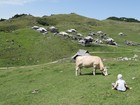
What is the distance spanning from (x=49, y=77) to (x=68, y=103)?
13.3m

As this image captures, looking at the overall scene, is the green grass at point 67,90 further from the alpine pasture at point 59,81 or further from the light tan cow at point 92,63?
the light tan cow at point 92,63

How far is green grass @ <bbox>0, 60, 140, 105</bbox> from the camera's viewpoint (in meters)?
25.8

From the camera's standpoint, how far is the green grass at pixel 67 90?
2584 centimetres

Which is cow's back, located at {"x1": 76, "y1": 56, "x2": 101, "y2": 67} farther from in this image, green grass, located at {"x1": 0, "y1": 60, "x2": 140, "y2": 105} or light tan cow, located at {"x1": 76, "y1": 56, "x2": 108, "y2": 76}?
green grass, located at {"x1": 0, "y1": 60, "x2": 140, "y2": 105}

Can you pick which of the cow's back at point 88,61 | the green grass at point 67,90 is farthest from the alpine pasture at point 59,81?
the cow's back at point 88,61

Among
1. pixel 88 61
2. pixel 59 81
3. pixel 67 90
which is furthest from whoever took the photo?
pixel 88 61

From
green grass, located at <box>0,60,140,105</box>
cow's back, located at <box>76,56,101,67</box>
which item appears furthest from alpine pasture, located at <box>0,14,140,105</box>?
cow's back, located at <box>76,56,101,67</box>

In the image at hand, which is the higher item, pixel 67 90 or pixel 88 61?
pixel 88 61

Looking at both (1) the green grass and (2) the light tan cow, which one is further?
(2) the light tan cow

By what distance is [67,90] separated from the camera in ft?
99.0

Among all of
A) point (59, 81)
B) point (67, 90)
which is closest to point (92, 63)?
point (59, 81)

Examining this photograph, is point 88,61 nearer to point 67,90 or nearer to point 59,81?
point 59,81

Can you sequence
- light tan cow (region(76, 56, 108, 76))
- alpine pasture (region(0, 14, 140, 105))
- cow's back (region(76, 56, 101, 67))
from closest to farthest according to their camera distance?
alpine pasture (region(0, 14, 140, 105)) → light tan cow (region(76, 56, 108, 76)) → cow's back (region(76, 56, 101, 67))

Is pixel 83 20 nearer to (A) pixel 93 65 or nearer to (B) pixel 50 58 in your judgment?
(B) pixel 50 58
